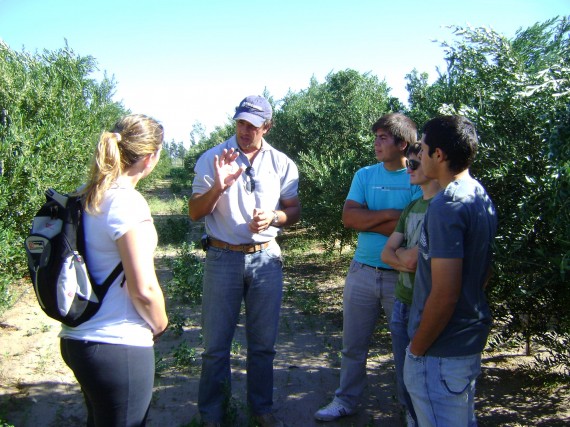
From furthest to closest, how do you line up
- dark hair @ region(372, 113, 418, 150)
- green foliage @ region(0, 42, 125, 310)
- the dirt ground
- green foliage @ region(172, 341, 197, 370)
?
green foliage @ region(0, 42, 125, 310), green foliage @ region(172, 341, 197, 370), the dirt ground, dark hair @ region(372, 113, 418, 150)

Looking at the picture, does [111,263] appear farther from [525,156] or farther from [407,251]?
[525,156]

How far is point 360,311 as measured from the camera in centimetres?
321

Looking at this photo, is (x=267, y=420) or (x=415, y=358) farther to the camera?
(x=267, y=420)

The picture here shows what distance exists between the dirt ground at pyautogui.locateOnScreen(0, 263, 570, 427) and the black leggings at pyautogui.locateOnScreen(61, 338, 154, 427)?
1431mm

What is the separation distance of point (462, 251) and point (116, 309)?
1413 millimetres

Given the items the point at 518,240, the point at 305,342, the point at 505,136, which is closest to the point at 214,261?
the point at 518,240

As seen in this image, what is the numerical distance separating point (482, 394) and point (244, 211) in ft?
8.24

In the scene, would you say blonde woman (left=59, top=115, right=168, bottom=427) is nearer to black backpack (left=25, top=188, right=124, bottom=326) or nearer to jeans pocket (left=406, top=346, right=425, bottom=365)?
black backpack (left=25, top=188, right=124, bottom=326)

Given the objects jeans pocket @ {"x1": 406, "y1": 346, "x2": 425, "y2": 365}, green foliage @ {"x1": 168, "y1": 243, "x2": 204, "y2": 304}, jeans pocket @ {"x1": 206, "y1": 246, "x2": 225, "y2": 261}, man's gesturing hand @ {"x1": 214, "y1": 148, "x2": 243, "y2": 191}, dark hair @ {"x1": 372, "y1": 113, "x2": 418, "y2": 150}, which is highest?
dark hair @ {"x1": 372, "y1": 113, "x2": 418, "y2": 150}

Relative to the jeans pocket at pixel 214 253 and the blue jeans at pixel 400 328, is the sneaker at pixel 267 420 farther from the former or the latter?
the jeans pocket at pixel 214 253

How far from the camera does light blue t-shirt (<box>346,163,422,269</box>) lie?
3163 mm

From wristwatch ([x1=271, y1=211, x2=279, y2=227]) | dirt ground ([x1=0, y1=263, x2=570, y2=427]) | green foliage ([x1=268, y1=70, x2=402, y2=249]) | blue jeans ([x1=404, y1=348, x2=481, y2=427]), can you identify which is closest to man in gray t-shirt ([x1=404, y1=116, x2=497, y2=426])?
blue jeans ([x1=404, y1=348, x2=481, y2=427])

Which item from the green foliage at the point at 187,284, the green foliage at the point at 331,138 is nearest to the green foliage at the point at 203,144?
the green foliage at the point at 331,138

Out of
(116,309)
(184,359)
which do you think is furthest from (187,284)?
(116,309)
